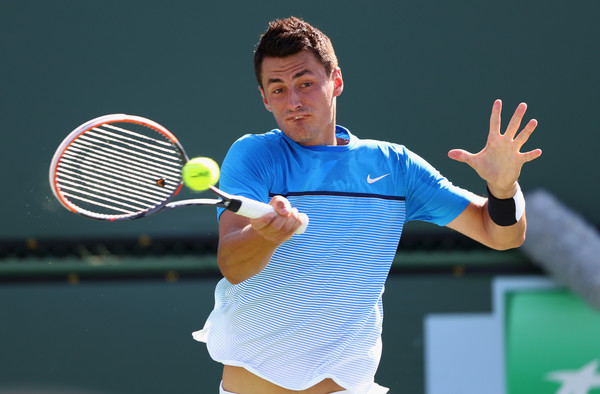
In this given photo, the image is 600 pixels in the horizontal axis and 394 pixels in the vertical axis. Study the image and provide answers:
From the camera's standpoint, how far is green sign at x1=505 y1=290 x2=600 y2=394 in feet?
13.4

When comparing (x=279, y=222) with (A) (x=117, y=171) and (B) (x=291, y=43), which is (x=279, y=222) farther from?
(A) (x=117, y=171)

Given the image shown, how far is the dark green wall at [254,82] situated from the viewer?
404 centimetres

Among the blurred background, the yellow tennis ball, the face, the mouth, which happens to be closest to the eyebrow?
the face

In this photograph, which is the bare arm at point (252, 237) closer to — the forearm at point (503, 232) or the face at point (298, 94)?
the face at point (298, 94)

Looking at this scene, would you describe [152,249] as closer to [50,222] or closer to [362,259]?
[50,222]

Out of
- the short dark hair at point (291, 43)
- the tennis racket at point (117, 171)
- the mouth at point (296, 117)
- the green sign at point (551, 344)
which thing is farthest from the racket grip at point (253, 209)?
the green sign at point (551, 344)

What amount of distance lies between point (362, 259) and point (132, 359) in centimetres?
201

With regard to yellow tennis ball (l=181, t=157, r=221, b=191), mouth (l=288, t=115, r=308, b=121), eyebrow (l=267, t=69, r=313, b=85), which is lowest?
yellow tennis ball (l=181, t=157, r=221, b=191)

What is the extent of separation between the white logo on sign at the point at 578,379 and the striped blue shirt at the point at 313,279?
1944mm

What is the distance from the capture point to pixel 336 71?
2.59 m

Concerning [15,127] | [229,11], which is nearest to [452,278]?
[229,11]

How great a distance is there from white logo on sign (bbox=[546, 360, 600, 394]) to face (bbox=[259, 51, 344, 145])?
2.25 metres

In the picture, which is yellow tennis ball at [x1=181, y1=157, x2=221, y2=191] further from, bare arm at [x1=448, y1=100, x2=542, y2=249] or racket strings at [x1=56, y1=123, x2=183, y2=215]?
bare arm at [x1=448, y1=100, x2=542, y2=249]

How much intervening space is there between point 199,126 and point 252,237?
2018mm
